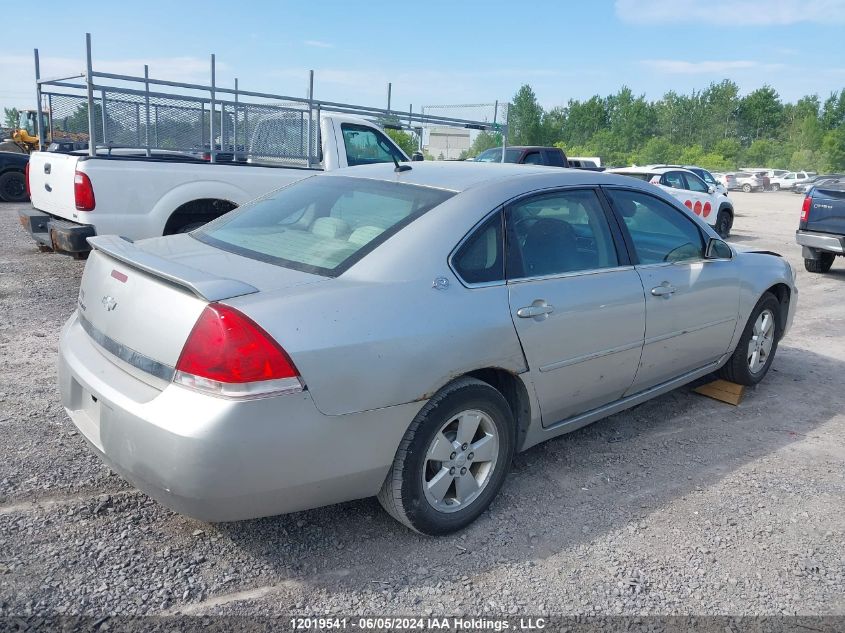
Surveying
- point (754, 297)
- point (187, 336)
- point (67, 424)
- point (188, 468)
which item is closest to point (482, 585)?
point (188, 468)

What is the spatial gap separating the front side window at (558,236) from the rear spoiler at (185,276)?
127 centimetres

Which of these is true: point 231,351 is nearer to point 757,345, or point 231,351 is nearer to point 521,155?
point 757,345

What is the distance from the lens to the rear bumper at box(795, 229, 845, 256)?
1043 cm

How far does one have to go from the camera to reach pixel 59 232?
6480mm

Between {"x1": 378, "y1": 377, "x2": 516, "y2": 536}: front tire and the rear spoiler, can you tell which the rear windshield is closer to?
the rear spoiler

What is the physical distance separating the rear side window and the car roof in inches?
9.9

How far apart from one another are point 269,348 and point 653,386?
2.62 metres

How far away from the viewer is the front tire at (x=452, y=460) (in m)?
2.81

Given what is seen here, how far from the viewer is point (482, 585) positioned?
275 centimetres

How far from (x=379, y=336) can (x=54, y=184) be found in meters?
5.75

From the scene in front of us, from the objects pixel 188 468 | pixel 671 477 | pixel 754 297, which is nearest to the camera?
pixel 188 468

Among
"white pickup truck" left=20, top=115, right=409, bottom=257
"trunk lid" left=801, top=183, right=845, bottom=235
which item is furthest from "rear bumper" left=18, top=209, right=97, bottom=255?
"trunk lid" left=801, top=183, right=845, bottom=235

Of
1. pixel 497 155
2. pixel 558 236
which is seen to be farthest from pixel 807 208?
pixel 558 236

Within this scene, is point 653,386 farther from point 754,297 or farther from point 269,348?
point 269,348
